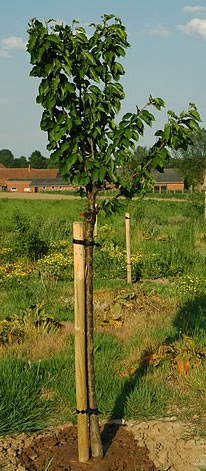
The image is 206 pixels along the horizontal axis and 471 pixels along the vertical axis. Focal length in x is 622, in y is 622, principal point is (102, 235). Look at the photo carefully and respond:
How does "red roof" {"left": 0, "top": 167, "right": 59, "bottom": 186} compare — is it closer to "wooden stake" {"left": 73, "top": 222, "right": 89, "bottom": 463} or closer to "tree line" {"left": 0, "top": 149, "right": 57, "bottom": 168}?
"tree line" {"left": 0, "top": 149, "right": 57, "bottom": 168}

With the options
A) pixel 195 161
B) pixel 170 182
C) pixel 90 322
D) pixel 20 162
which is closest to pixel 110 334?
pixel 90 322

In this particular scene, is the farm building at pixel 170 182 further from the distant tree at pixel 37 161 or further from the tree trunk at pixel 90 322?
the tree trunk at pixel 90 322

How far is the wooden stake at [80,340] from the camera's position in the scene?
4098mm

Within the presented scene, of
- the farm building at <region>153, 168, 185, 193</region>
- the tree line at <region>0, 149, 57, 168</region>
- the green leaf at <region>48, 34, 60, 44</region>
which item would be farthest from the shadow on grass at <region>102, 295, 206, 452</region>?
the tree line at <region>0, 149, 57, 168</region>

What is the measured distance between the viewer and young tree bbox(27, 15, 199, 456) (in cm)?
384

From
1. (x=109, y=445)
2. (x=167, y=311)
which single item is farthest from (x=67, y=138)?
(x=167, y=311)

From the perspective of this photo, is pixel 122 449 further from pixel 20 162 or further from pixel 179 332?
pixel 20 162

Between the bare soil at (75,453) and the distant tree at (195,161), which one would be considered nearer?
the bare soil at (75,453)

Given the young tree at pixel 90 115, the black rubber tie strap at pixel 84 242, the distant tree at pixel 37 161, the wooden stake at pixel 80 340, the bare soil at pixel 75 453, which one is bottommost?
the bare soil at pixel 75 453

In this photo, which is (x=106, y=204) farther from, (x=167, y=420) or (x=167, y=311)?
(x=167, y=311)

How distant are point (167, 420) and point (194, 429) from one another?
24 cm

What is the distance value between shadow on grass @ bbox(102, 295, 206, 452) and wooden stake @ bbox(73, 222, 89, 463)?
17.1 inches

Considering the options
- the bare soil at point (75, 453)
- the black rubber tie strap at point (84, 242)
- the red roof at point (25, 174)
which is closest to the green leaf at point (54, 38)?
the black rubber tie strap at point (84, 242)

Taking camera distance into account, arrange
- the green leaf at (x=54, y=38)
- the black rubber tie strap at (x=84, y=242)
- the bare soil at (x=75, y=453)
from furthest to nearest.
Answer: the bare soil at (x=75, y=453), the black rubber tie strap at (x=84, y=242), the green leaf at (x=54, y=38)
